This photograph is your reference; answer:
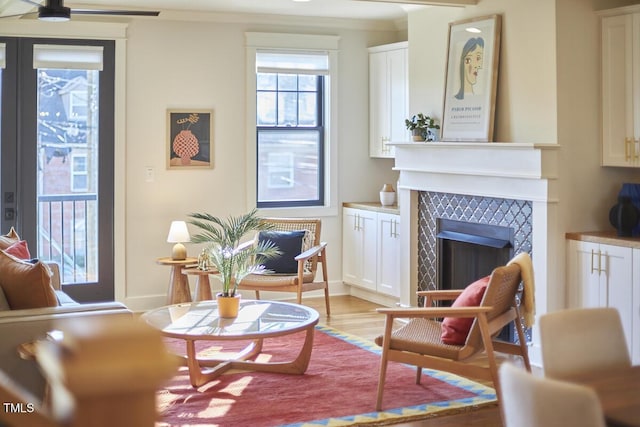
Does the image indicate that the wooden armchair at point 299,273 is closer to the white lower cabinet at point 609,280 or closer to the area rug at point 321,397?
the area rug at point 321,397

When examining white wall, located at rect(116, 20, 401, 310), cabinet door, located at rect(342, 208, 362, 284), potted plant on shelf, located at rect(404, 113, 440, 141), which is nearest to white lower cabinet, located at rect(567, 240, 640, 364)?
potted plant on shelf, located at rect(404, 113, 440, 141)

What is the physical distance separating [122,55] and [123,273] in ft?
6.03

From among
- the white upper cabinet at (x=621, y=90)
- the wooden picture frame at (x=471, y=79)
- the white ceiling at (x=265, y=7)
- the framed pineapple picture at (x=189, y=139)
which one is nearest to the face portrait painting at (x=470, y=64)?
the wooden picture frame at (x=471, y=79)

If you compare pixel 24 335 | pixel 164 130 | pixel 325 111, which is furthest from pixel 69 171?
pixel 24 335

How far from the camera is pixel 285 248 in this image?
6.48 m

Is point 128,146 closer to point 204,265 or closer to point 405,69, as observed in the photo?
point 204,265

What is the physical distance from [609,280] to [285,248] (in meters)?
2.68

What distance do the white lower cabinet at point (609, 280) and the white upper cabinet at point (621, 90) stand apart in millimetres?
604

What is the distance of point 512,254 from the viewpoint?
531cm

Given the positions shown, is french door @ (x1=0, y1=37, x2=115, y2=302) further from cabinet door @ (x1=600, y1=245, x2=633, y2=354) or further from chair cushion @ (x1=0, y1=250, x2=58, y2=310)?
cabinet door @ (x1=600, y1=245, x2=633, y2=354)

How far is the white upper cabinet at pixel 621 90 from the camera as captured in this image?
4.84 meters

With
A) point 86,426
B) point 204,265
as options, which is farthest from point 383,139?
point 86,426

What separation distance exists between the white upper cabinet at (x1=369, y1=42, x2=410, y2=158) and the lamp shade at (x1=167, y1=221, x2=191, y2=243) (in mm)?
1920

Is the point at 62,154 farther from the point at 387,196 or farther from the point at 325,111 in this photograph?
the point at 387,196
